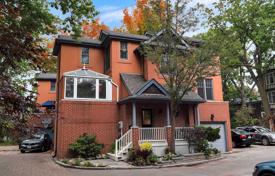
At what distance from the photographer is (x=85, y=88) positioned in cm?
1623

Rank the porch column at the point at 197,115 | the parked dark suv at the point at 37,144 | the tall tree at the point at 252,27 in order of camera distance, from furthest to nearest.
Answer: the tall tree at the point at 252,27
the parked dark suv at the point at 37,144
the porch column at the point at 197,115

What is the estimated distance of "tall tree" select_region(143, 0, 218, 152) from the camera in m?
14.4

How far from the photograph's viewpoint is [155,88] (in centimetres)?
1620

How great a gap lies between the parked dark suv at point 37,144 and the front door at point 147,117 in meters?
7.80

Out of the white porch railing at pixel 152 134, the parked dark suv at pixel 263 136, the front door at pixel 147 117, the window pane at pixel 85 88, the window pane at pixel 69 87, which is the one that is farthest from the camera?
the parked dark suv at pixel 263 136

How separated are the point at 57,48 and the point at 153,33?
25.6 feet

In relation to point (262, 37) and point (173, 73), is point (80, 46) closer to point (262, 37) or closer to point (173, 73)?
point (173, 73)

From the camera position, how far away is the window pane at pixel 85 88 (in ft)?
52.5

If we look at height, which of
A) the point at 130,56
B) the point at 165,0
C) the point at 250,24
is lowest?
the point at 130,56

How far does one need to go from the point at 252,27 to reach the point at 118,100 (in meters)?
20.6

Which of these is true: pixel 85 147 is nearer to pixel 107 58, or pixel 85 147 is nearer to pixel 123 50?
pixel 107 58

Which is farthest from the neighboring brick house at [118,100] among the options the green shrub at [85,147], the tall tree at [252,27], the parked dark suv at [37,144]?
the tall tree at [252,27]

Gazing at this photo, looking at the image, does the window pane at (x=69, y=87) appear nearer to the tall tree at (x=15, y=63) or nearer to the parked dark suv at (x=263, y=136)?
the tall tree at (x=15, y=63)

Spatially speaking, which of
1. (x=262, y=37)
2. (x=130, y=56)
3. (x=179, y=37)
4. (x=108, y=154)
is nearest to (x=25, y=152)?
(x=108, y=154)
